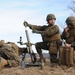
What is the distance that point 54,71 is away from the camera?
438 inches

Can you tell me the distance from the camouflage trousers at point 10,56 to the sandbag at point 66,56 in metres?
1.85

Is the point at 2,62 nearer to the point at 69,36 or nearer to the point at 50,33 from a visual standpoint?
the point at 50,33

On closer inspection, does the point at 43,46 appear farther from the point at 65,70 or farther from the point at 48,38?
the point at 65,70

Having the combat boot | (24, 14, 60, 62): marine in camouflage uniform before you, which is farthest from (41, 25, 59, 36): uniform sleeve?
the combat boot

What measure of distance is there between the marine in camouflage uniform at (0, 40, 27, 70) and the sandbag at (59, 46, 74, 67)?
6.10 feet

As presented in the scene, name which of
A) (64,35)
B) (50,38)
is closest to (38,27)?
(50,38)

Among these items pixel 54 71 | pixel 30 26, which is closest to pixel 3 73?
pixel 54 71

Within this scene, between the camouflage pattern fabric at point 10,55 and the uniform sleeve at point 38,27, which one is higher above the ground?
the uniform sleeve at point 38,27

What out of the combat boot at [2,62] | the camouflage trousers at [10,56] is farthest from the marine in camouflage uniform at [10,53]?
the combat boot at [2,62]

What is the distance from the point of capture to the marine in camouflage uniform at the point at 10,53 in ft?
42.5

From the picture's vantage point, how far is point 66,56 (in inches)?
466

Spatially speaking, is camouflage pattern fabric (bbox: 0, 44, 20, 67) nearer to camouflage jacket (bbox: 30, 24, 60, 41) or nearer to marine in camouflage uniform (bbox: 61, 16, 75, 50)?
camouflage jacket (bbox: 30, 24, 60, 41)

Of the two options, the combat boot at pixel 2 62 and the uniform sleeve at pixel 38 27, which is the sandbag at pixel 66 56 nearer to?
the uniform sleeve at pixel 38 27

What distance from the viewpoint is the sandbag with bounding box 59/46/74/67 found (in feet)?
38.5
